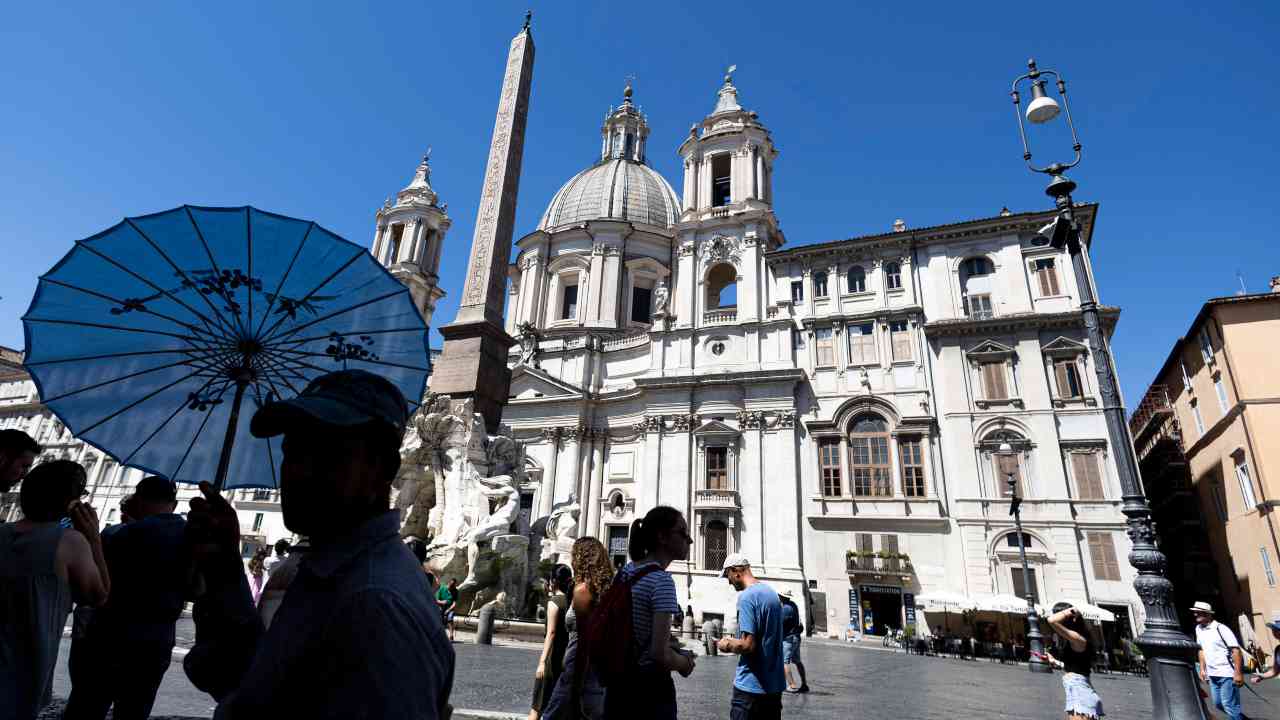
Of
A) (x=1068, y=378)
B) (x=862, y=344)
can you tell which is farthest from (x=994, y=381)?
(x=862, y=344)

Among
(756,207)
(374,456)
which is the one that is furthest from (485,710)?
(756,207)

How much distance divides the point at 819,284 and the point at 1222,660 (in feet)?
78.2

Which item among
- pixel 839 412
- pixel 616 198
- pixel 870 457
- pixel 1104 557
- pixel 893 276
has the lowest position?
pixel 1104 557

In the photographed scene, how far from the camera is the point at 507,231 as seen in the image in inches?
550

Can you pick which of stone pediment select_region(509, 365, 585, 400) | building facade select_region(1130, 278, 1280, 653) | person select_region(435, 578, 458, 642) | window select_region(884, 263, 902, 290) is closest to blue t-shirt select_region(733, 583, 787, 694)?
person select_region(435, 578, 458, 642)

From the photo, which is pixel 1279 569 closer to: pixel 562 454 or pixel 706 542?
pixel 706 542

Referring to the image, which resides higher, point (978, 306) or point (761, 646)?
point (978, 306)

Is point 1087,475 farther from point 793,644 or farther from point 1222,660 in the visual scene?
point 793,644

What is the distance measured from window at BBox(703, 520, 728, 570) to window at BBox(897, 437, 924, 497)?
763cm

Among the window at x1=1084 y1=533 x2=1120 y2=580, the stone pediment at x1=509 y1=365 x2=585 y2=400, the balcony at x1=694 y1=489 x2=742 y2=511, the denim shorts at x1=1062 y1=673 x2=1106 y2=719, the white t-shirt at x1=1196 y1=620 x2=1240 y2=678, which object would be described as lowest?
the denim shorts at x1=1062 y1=673 x2=1106 y2=719

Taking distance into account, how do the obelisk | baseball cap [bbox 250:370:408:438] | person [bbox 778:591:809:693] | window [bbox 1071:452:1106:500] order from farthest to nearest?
1. window [bbox 1071:452:1106:500]
2. the obelisk
3. person [bbox 778:591:809:693]
4. baseball cap [bbox 250:370:408:438]

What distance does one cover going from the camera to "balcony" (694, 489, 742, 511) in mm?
27531

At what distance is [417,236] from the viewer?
4122cm

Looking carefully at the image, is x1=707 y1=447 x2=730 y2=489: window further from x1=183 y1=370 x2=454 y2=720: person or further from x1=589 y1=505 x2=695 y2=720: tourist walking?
x1=183 y1=370 x2=454 y2=720: person
